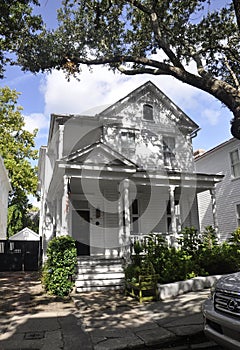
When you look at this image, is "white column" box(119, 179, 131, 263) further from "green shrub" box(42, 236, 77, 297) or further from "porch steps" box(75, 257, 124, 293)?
"green shrub" box(42, 236, 77, 297)

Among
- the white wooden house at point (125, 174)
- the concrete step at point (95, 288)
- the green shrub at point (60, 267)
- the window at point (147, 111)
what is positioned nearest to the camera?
the green shrub at point (60, 267)

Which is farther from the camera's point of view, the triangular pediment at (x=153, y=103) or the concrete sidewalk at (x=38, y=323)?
the triangular pediment at (x=153, y=103)

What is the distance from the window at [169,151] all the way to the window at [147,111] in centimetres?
144

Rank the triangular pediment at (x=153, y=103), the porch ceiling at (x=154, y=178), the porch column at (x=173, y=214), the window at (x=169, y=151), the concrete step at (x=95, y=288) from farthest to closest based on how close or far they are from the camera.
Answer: the window at (x=169, y=151)
the triangular pediment at (x=153, y=103)
the porch column at (x=173, y=214)
the porch ceiling at (x=154, y=178)
the concrete step at (x=95, y=288)

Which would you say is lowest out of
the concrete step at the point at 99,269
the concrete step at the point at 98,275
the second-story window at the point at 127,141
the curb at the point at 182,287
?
the curb at the point at 182,287

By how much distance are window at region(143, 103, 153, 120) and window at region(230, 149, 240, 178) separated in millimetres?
5416

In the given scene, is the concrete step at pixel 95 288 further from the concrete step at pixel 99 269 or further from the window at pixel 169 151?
the window at pixel 169 151

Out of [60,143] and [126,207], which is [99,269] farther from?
[60,143]

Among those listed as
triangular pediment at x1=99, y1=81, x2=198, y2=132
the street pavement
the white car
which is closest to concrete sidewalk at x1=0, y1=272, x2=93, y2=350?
the street pavement

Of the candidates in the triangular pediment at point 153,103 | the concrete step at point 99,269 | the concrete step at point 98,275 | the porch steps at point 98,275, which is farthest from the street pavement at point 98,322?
the triangular pediment at point 153,103

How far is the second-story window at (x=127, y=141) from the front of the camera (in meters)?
14.9

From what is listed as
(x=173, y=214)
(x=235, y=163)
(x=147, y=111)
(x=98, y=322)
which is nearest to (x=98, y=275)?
(x=98, y=322)

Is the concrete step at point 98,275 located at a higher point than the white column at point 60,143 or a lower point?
lower

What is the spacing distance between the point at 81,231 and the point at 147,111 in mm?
7540
